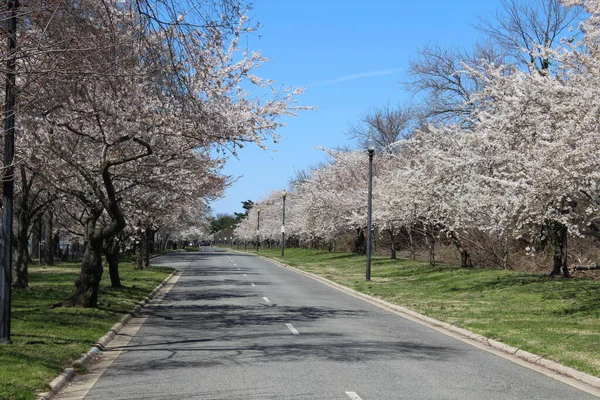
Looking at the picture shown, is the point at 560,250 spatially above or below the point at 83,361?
above

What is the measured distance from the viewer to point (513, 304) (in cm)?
1925

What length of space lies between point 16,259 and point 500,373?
1841 cm

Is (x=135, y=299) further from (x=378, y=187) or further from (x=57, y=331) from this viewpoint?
(x=378, y=187)

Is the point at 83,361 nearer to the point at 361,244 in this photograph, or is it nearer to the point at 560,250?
the point at 560,250

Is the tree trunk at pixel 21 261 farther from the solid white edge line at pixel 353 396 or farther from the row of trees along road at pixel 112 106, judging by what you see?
the solid white edge line at pixel 353 396

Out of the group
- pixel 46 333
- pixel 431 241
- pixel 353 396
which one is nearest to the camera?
pixel 353 396

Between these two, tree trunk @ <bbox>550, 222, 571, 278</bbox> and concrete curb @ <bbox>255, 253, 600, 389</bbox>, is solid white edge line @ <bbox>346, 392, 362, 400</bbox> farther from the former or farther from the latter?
tree trunk @ <bbox>550, 222, 571, 278</bbox>

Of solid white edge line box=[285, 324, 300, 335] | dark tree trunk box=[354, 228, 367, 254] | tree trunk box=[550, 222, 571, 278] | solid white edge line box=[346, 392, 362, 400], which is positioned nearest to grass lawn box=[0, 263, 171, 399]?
solid white edge line box=[346, 392, 362, 400]

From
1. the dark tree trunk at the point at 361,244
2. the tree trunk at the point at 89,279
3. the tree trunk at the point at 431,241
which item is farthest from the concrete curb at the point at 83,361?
the dark tree trunk at the point at 361,244

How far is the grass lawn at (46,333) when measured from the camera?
27.7 feet

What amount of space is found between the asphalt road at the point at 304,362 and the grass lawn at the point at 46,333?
69cm

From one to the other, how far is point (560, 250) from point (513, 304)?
597cm

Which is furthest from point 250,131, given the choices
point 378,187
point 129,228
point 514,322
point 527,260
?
point 378,187

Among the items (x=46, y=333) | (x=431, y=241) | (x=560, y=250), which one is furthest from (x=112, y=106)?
(x=431, y=241)
